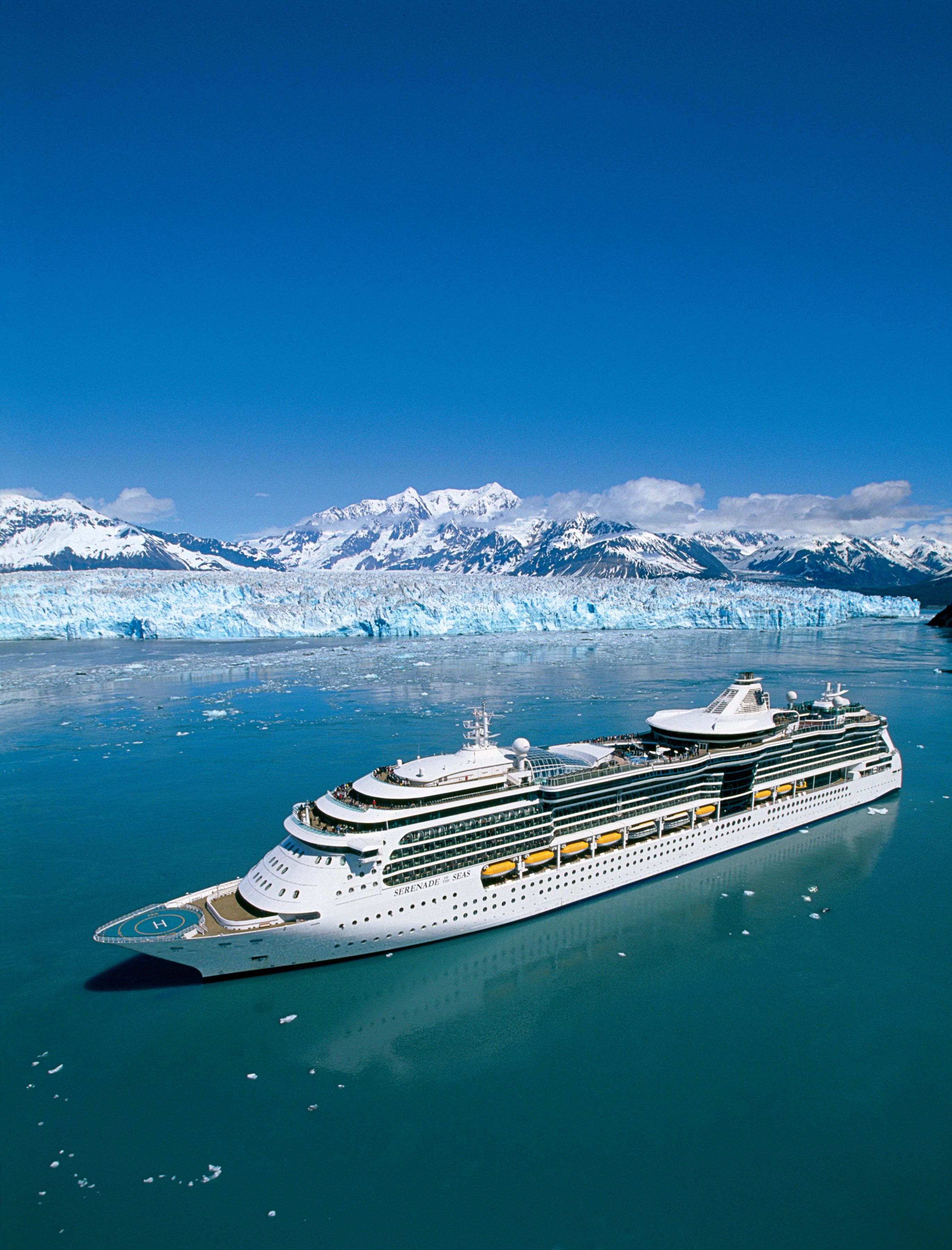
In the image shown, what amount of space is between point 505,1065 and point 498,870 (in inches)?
171

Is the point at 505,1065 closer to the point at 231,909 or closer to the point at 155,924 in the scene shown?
the point at 231,909

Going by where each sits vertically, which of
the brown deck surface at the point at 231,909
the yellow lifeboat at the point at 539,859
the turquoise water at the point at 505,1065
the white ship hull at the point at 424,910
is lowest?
the turquoise water at the point at 505,1065

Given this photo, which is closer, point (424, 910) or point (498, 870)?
point (424, 910)

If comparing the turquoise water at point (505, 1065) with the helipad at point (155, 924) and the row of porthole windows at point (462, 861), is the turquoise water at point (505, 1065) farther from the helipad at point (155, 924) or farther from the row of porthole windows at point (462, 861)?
the row of porthole windows at point (462, 861)

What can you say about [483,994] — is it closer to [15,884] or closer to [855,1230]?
[855,1230]

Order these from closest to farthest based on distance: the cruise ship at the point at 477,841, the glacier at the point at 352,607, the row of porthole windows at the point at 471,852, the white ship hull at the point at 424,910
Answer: the white ship hull at the point at 424,910 < the cruise ship at the point at 477,841 < the row of porthole windows at the point at 471,852 < the glacier at the point at 352,607

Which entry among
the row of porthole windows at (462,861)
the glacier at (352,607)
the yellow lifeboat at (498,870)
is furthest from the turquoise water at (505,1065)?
the glacier at (352,607)

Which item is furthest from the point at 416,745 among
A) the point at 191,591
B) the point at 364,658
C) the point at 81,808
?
the point at 191,591

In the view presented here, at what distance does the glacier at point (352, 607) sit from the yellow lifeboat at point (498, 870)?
65.6 m

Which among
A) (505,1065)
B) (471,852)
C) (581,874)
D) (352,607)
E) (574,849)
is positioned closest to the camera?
(505,1065)

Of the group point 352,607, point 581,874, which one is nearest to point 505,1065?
point 581,874

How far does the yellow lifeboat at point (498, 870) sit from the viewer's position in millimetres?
15766

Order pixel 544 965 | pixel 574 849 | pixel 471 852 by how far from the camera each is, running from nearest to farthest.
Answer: pixel 544 965 < pixel 471 852 < pixel 574 849

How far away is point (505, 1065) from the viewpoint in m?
12.1
